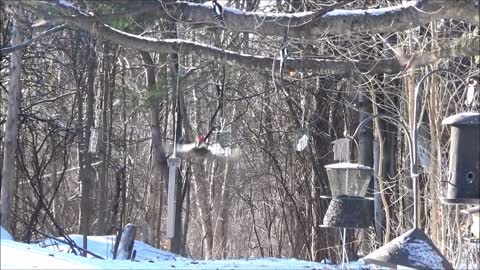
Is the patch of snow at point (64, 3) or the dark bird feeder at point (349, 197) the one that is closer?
the dark bird feeder at point (349, 197)

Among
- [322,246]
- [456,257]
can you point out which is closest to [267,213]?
[322,246]

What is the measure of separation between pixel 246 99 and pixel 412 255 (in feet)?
33.4

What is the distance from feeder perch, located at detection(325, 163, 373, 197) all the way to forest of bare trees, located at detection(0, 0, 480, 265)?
1.07 meters

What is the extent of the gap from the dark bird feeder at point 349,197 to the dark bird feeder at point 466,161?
0.95 meters

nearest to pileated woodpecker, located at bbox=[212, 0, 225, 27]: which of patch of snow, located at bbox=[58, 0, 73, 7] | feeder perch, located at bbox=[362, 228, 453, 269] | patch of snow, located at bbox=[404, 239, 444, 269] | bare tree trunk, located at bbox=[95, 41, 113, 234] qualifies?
patch of snow, located at bbox=[58, 0, 73, 7]

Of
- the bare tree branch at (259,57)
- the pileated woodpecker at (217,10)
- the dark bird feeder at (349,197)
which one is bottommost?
the dark bird feeder at (349,197)

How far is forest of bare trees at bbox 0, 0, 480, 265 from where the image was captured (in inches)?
325

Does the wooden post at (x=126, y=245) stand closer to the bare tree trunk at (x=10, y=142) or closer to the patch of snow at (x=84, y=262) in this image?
the patch of snow at (x=84, y=262)

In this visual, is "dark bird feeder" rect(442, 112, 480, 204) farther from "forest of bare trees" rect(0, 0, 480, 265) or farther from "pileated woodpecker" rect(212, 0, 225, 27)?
"pileated woodpecker" rect(212, 0, 225, 27)

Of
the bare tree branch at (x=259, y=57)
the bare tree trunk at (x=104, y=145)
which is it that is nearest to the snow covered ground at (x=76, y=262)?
the bare tree branch at (x=259, y=57)

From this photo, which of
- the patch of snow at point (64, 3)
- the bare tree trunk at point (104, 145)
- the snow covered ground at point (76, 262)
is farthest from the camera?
the bare tree trunk at point (104, 145)

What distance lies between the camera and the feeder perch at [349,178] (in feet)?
24.3

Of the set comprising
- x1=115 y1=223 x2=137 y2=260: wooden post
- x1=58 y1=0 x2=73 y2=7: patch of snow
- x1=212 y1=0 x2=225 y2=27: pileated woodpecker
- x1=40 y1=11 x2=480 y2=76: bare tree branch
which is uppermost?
x1=58 y1=0 x2=73 y2=7: patch of snow

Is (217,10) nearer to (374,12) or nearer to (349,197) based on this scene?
(374,12)
